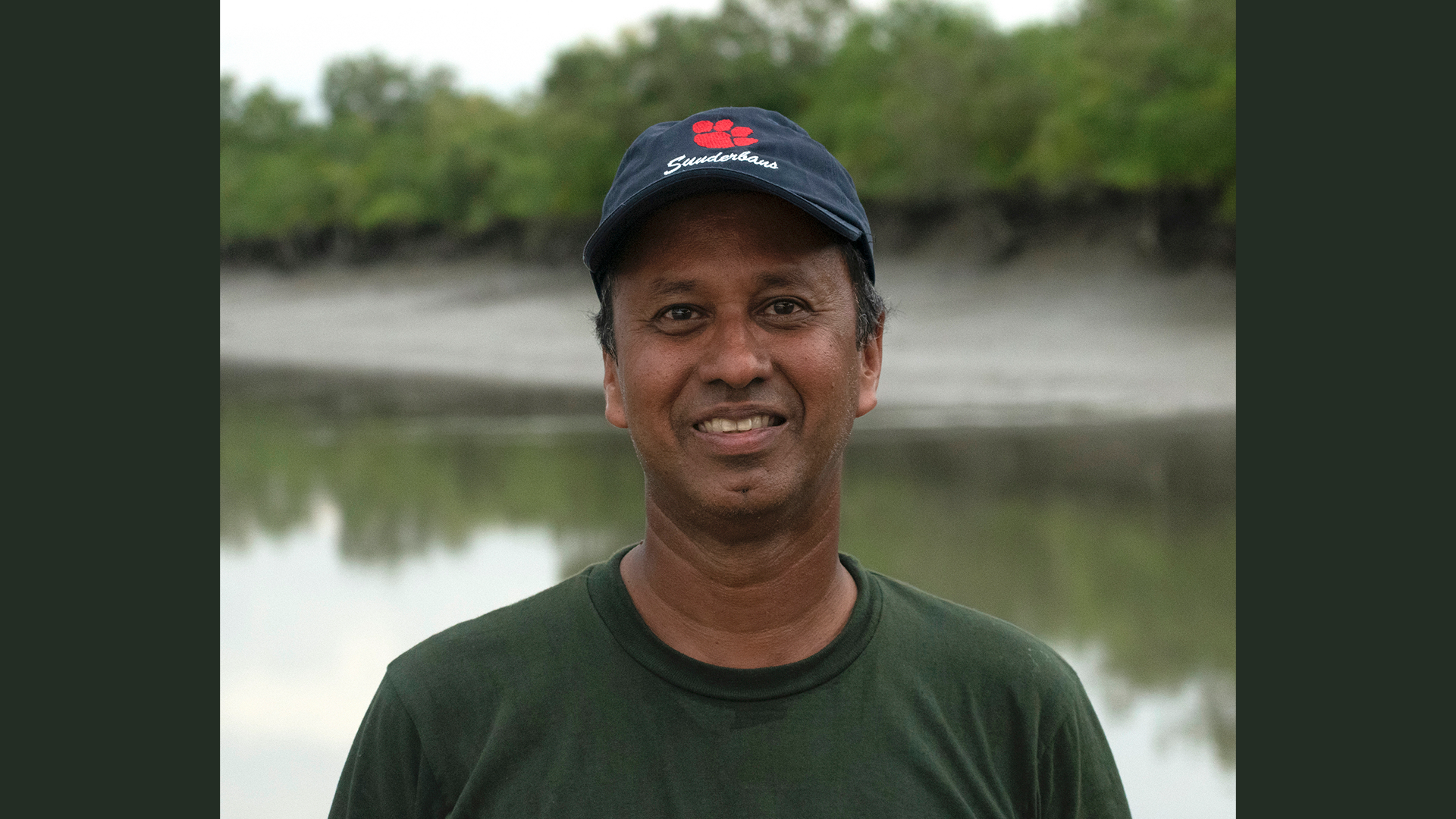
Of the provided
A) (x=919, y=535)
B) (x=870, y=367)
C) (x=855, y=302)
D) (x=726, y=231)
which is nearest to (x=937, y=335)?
(x=919, y=535)

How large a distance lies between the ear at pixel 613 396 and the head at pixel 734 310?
7cm

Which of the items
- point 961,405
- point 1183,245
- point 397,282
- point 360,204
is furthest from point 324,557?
point 360,204

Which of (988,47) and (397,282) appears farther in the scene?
(397,282)

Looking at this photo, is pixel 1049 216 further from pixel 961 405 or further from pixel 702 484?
pixel 702 484

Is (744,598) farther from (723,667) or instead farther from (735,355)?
(735,355)

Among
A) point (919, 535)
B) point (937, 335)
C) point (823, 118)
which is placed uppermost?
point (823, 118)

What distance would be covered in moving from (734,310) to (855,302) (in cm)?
19

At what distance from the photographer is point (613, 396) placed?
78.8 inches

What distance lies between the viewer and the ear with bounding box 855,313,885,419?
1.99 m

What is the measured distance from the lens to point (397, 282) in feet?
107

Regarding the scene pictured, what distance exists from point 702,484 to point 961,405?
567 inches

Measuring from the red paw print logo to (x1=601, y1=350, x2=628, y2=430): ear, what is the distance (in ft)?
1.05

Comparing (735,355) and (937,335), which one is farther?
(937,335)

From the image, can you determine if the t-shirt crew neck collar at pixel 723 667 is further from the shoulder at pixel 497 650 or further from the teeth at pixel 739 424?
the teeth at pixel 739 424
